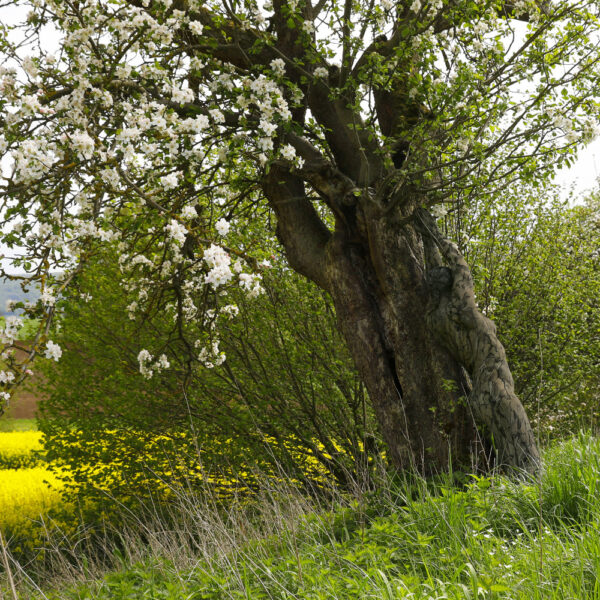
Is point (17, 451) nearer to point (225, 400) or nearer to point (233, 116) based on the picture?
point (225, 400)

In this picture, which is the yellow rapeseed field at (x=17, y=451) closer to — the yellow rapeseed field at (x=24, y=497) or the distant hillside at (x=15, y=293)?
the yellow rapeseed field at (x=24, y=497)

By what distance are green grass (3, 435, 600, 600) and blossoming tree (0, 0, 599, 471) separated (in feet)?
3.18

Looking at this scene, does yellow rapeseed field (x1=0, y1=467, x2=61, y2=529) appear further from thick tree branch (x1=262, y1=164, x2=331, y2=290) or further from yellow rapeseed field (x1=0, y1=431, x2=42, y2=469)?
thick tree branch (x1=262, y1=164, x2=331, y2=290)

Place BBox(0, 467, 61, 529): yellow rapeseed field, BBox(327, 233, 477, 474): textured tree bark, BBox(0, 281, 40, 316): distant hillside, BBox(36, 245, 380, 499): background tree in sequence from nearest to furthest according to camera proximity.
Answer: BBox(0, 281, 40, 316): distant hillside → BBox(327, 233, 477, 474): textured tree bark → BBox(36, 245, 380, 499): background tree → BBox(0, 467, 61, 529): yellow rapeseed field

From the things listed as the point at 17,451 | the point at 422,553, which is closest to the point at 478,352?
the point at 422,553

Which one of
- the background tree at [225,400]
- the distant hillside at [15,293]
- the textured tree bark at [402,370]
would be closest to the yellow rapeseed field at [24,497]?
the background tree at [225,400]

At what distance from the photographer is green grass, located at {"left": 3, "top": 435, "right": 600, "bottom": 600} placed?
3055 millimetres

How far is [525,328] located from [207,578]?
240 inches

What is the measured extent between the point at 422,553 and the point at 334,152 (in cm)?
416

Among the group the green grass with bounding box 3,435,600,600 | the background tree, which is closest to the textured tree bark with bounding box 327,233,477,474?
the green grass with bounding box 3,435,600,600

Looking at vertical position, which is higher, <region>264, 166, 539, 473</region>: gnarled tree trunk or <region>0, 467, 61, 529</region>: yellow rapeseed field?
<region>264, 166, 539, 473</region>: gnarled tree trunk

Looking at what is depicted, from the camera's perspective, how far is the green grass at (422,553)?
3.05 meters

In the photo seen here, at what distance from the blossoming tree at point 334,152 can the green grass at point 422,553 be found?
0.97 meters

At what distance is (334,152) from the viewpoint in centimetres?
644
